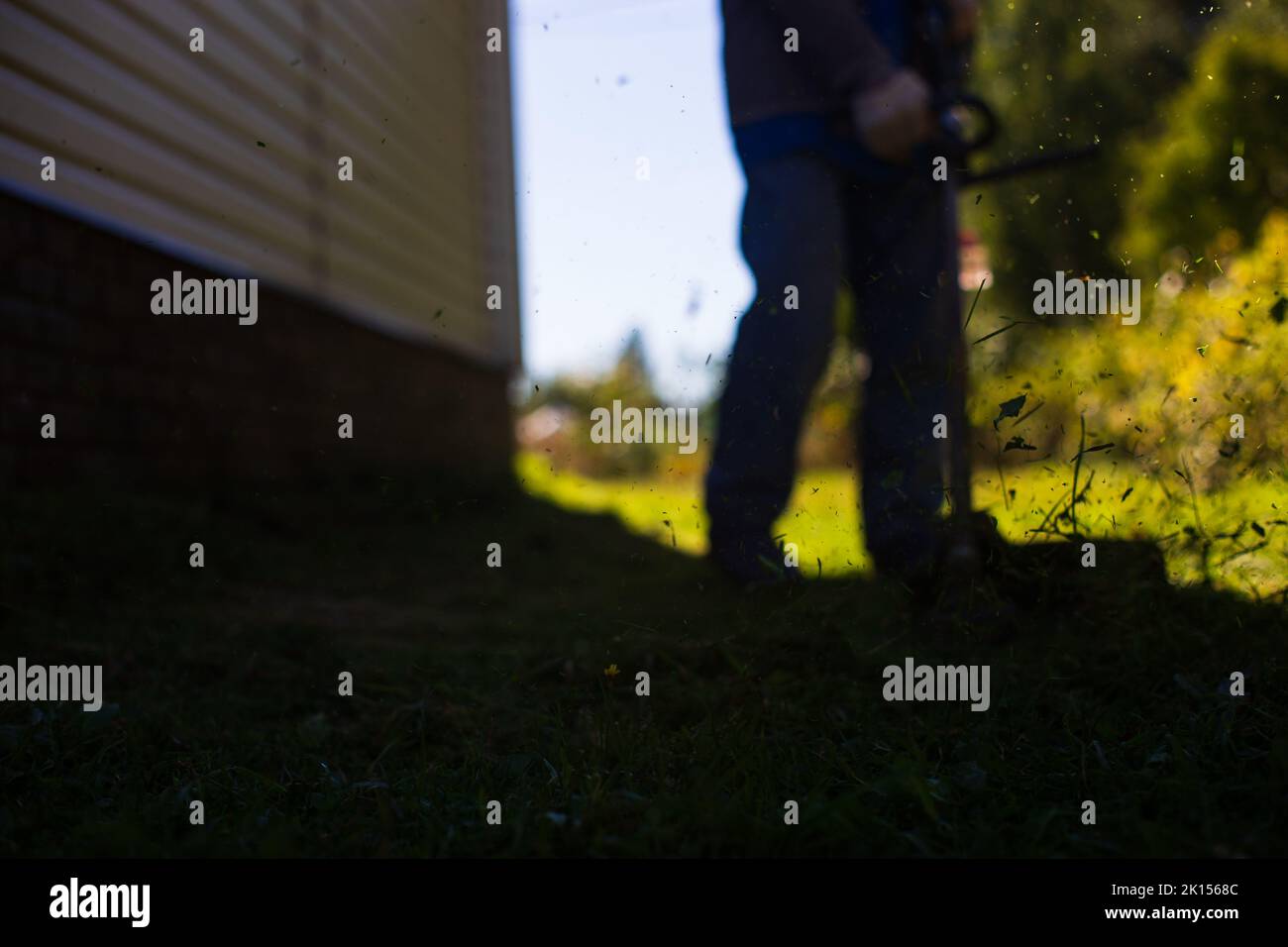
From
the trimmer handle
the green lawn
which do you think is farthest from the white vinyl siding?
the trimmer handle

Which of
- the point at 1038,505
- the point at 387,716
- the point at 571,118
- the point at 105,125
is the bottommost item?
the point at 387,716

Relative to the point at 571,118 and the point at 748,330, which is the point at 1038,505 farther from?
the point at 571,118

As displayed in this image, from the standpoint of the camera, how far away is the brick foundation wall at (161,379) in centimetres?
274

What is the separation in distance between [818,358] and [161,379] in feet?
8.28

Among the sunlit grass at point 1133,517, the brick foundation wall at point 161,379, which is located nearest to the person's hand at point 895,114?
the sunlit grass at point 1133,517

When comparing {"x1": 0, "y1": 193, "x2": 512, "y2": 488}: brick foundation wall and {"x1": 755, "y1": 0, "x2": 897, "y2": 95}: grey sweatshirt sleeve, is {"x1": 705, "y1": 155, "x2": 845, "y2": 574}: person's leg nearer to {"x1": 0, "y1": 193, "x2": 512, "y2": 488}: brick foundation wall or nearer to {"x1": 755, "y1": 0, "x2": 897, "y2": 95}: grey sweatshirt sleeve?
{"x1": 755, "y1": 0, "x2": 897, "y2": 95}: grey sweatshirt sleeve

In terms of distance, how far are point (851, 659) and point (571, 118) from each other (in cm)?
126

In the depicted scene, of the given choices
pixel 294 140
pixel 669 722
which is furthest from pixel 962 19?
pixel 294 140

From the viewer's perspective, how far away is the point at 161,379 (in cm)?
331

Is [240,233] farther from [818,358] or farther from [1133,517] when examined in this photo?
[1133,517]

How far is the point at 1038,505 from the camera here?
5.70 ft

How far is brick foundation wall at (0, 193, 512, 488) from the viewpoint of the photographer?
8.98 feet

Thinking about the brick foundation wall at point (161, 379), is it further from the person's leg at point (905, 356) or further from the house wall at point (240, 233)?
the person's leg at point (905, 356)
